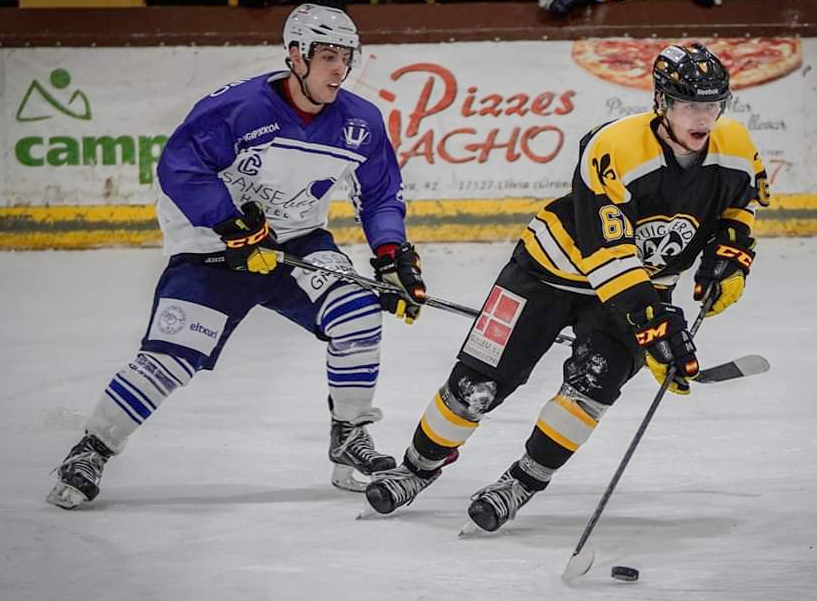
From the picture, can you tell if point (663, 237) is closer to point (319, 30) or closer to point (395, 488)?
point (395, 488)

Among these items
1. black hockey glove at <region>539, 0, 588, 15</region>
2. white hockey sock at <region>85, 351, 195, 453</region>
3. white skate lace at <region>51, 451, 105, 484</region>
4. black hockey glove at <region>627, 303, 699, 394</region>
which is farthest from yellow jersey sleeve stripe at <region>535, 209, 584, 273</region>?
black hockey glove at <region>539, 0, 588, 15</region>

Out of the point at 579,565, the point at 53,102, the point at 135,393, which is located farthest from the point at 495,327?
the point at 53,102

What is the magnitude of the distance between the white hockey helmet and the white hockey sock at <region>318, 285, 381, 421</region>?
61cm

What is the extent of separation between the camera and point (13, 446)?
4.25 m

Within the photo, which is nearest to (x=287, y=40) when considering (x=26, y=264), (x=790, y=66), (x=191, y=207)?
(x=191, y=207)

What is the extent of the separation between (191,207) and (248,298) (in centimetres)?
30

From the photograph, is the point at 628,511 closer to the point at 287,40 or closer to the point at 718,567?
the point at 718,567

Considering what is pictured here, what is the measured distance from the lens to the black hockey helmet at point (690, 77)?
10.7 feet

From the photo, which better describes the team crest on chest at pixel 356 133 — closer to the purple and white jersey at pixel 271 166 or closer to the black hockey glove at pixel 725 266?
the purple and white jersey at pixel 271 166

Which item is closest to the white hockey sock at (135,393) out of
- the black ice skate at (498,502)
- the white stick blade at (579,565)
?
the black ice skate at (498,502)

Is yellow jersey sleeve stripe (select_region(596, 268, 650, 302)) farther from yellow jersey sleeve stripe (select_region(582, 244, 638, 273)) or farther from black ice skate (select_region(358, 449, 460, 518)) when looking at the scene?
black ice skate (select_region(358, 449, 460, 518))

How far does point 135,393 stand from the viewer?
372cm

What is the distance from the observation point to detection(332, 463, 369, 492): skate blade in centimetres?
384

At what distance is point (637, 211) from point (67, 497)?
1527mm
